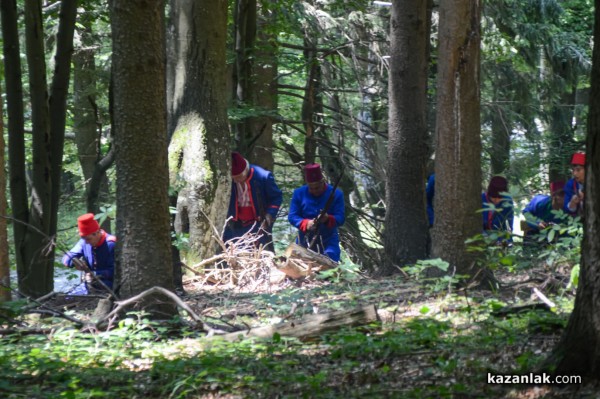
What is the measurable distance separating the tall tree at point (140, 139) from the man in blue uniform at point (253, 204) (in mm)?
5033

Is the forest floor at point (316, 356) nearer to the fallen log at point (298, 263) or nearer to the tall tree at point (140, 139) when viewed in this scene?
the tall tree at point (140, 139)

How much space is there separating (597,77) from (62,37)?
751 centimetres

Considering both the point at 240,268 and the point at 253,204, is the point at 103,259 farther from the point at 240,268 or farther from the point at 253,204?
the point at 253,204

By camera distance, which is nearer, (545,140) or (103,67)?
(103,67)

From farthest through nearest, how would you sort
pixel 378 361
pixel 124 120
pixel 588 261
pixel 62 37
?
pixel 62 37, pixel 124 120, pixel 378 361, pixel 588 261

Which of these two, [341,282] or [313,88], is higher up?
[313,88]

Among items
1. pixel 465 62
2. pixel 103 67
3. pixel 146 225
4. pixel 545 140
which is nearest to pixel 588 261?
pixel 146 225

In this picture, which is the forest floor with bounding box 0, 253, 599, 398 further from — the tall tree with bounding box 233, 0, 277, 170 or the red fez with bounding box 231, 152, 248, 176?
the tall tree with bounding box 233, 0, 277, 170

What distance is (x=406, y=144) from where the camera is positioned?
11211 mm

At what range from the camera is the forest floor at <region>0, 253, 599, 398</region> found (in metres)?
5.26

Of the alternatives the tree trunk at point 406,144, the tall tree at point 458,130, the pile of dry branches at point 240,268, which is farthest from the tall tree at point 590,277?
the pile of dry branches at point 240,268

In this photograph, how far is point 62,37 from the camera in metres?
10.3

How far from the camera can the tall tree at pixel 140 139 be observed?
23.4ft

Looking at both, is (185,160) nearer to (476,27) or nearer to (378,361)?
(476,27)
